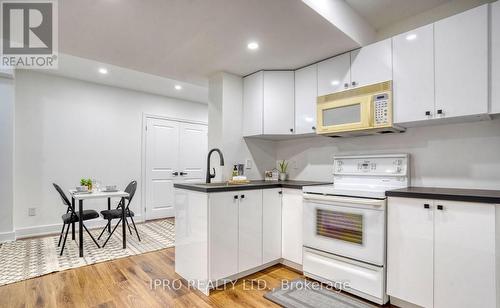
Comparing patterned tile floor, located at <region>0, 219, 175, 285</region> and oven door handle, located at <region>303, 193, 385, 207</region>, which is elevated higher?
oven door handle, located at <region>303, 193, 385, 207</region>

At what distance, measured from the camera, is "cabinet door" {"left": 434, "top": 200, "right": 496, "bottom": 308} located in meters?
1.59

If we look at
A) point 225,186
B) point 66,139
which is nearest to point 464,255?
point 225,186

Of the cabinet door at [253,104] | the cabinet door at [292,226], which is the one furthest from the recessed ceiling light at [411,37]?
the cabinet door at [292,226]

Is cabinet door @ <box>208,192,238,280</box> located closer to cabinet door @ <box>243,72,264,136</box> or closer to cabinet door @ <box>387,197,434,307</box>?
cabinet door @ <box>243,72,264,136</box>

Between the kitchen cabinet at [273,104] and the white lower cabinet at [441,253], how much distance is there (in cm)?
144

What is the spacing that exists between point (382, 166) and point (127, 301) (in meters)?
2.56

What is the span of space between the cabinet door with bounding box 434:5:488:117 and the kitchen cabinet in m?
1.42

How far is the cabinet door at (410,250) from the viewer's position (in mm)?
1805

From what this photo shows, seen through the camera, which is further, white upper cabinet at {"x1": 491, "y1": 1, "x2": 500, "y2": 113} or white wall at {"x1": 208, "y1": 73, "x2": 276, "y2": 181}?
white wall at {"x1": 208, "y1": 73, "x2": 276, "y2": 181}

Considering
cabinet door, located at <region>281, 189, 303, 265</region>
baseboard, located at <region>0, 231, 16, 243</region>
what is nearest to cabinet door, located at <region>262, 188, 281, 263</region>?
cabinet door, located at <region>281, 189, 303, 265</region>

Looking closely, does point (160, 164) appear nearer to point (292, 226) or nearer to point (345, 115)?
point (292, 226)

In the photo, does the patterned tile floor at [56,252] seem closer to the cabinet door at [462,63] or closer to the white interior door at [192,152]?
the white interior door at [192,152]

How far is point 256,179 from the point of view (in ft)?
10.8

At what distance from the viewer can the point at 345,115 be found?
2.47 m
